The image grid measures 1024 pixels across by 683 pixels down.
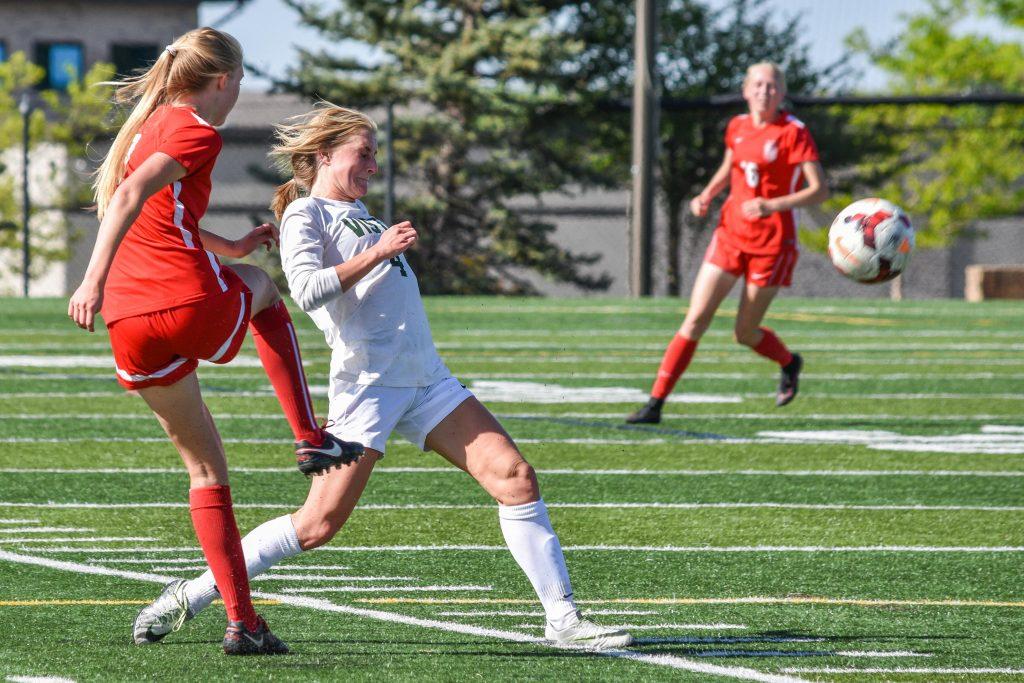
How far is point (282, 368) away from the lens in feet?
15.2

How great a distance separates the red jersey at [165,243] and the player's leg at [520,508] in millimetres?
827

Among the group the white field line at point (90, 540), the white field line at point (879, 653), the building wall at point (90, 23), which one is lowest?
the white field line at point (90, 540)

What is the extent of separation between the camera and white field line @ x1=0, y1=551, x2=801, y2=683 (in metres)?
4.39

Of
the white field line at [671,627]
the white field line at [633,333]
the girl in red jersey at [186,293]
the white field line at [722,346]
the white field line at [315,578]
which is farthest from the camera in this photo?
the white field line at [633,333]

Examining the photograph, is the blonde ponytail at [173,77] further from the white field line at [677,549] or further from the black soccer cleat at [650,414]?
the black soccer cleat at [650,414]

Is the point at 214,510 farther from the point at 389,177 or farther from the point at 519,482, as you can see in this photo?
the point at 389,177

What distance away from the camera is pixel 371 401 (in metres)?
4.69

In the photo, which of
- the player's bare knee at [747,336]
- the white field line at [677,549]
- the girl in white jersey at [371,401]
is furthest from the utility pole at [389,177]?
the girl in white jersey at [371,401]

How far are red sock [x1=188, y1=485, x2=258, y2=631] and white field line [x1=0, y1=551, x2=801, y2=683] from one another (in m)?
0.65

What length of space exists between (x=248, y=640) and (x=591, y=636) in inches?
37.4

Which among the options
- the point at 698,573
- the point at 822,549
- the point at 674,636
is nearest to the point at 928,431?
the point at 822,549

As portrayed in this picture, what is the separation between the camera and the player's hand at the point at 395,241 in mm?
4453

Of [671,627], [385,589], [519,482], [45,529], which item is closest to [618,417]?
[45,529]

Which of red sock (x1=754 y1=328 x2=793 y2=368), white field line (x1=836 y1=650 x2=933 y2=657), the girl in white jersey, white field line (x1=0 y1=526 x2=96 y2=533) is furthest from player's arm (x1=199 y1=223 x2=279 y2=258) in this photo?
red sock (x1=754 y1=328 x2=793 y2=368)
